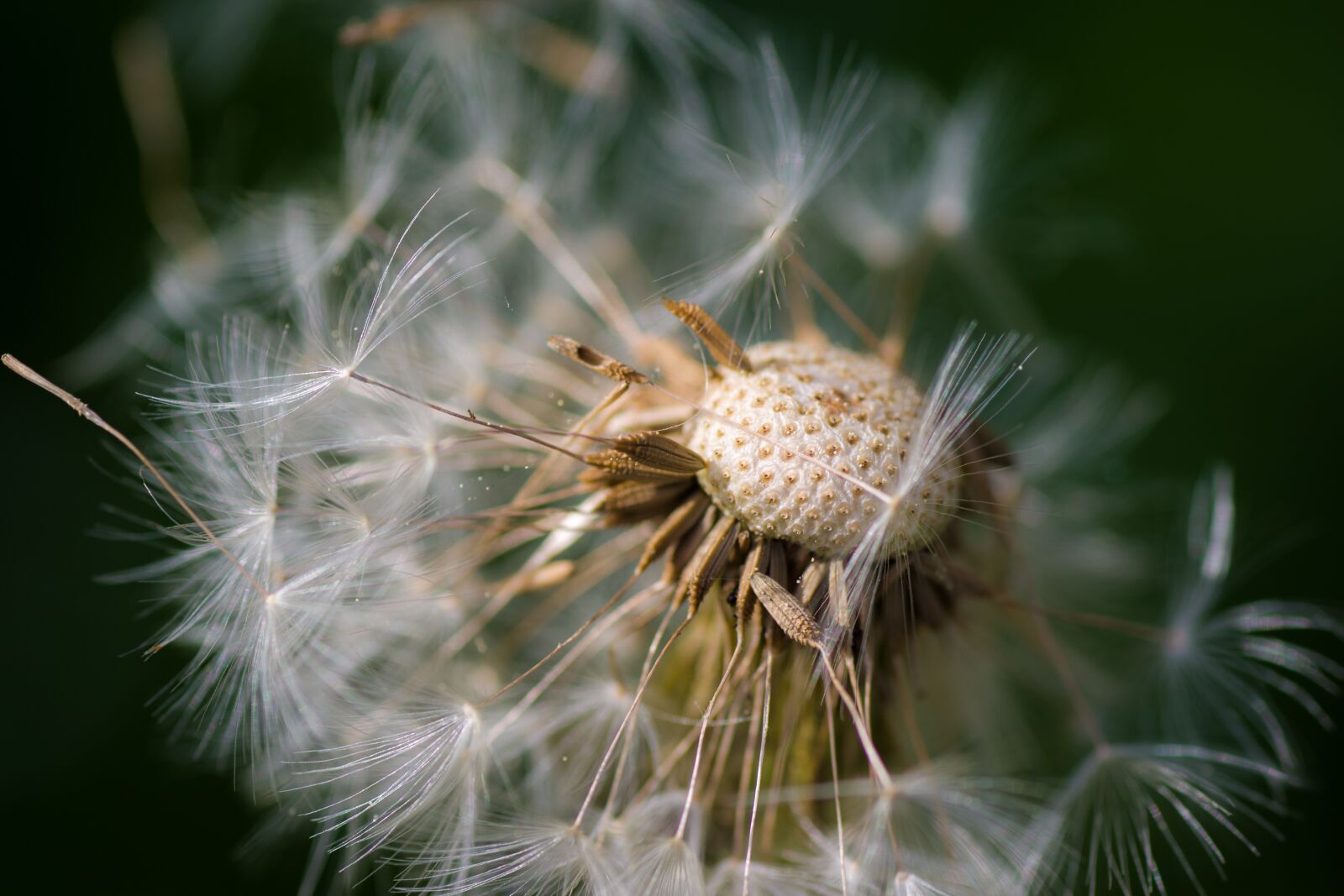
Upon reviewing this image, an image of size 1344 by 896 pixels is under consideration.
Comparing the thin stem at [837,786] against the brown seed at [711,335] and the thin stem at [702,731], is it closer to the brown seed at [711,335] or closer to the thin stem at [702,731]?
the thin stem at [702,731]

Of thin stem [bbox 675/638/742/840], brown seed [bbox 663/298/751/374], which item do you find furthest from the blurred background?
brown seed [bbox 663/298/751/374]

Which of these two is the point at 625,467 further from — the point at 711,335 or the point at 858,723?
→ the point at 858,723

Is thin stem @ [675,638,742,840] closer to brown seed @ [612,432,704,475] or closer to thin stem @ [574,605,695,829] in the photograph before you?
thin stem @ [574,605,695,829]

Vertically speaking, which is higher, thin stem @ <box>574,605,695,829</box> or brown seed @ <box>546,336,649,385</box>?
brown seed @ <box>546,336,649,385</box>

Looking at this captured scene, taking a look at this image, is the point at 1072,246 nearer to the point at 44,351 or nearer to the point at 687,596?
the point at 687,596

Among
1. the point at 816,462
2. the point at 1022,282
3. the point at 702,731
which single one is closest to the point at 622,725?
the point at 702,731

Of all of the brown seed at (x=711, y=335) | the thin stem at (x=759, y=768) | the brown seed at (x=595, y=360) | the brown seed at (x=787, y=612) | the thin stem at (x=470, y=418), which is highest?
the brown seed at (x=711, y=335)

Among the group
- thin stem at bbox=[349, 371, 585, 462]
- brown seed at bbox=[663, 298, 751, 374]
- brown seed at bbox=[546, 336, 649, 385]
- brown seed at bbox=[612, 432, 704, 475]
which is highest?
brown seed at bbox=[663, 298, 751, 374]

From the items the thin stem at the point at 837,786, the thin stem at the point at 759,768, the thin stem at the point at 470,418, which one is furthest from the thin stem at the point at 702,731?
the thin stem at the point at 470,418
